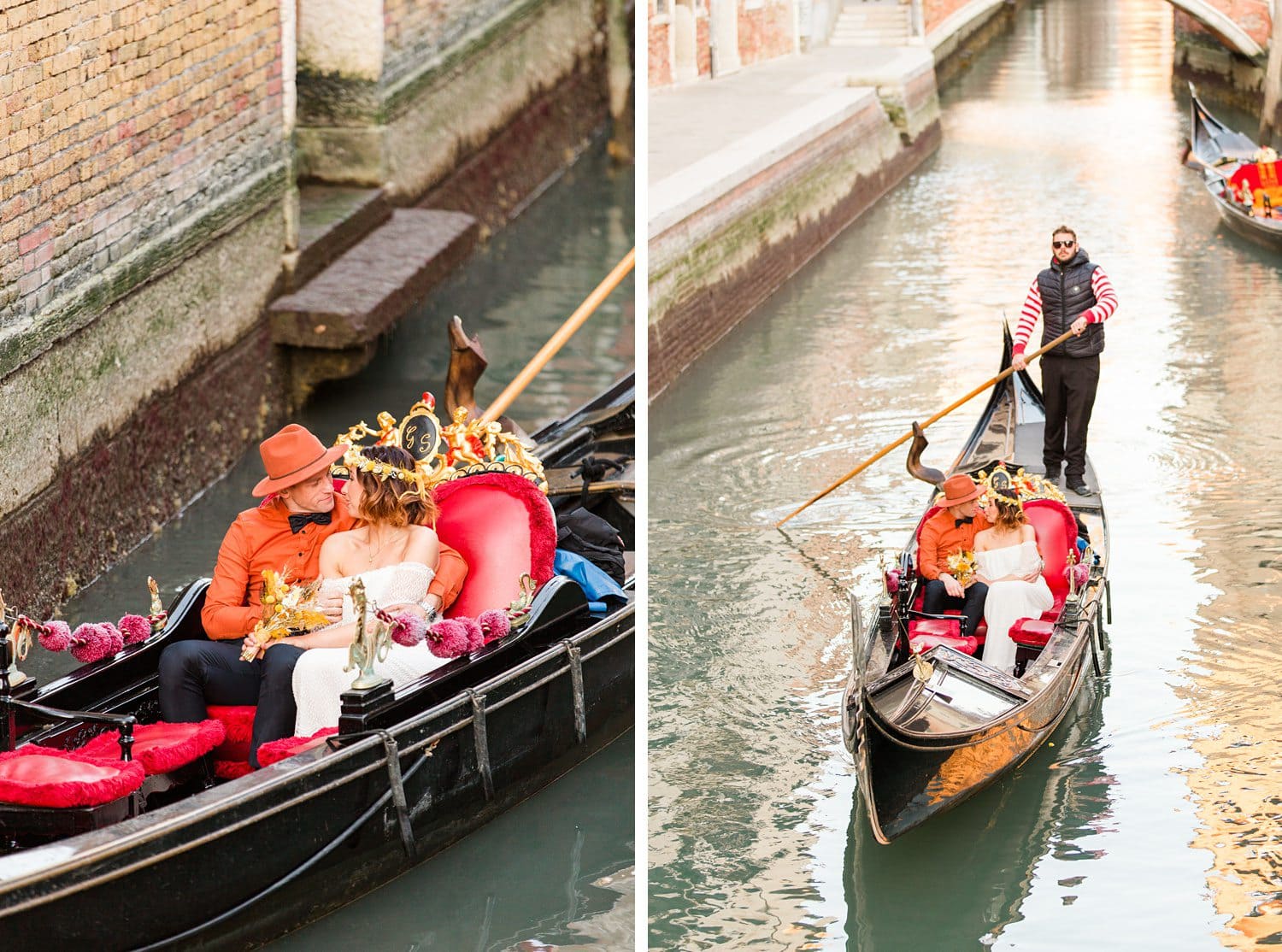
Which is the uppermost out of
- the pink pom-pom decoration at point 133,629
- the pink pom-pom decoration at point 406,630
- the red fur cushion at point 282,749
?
the pink pom-pom decoration at point 406,630

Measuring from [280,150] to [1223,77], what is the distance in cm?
871

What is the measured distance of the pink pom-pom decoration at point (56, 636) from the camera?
290cm

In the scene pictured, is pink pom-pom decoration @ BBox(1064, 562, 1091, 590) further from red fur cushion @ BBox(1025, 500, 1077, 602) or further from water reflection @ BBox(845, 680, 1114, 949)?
water reflection @ BBox(845, 680, 1114, 949)

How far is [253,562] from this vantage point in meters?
3.07

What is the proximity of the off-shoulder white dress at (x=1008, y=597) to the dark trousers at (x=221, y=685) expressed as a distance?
116 centimetres

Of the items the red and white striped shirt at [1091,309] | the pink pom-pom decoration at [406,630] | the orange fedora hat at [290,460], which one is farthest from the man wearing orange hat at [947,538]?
the orange fedora hat at [290,460]

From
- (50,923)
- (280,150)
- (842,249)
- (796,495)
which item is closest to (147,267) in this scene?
(280,150)

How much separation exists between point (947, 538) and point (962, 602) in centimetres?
13

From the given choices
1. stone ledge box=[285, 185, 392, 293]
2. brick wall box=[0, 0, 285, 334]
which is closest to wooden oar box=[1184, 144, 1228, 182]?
stone ledge box=[285, 185, 392, 293]

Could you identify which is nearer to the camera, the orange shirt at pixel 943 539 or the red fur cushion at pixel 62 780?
the red fur cushion at pixel 62 780

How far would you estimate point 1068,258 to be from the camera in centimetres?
428

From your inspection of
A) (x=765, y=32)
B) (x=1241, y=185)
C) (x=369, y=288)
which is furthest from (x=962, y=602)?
(x=765, y=32)

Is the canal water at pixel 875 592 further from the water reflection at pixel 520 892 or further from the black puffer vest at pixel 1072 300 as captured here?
the black puffer vest at pixel 1072 300

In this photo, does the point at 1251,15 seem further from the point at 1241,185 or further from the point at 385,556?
the point at 385,556
